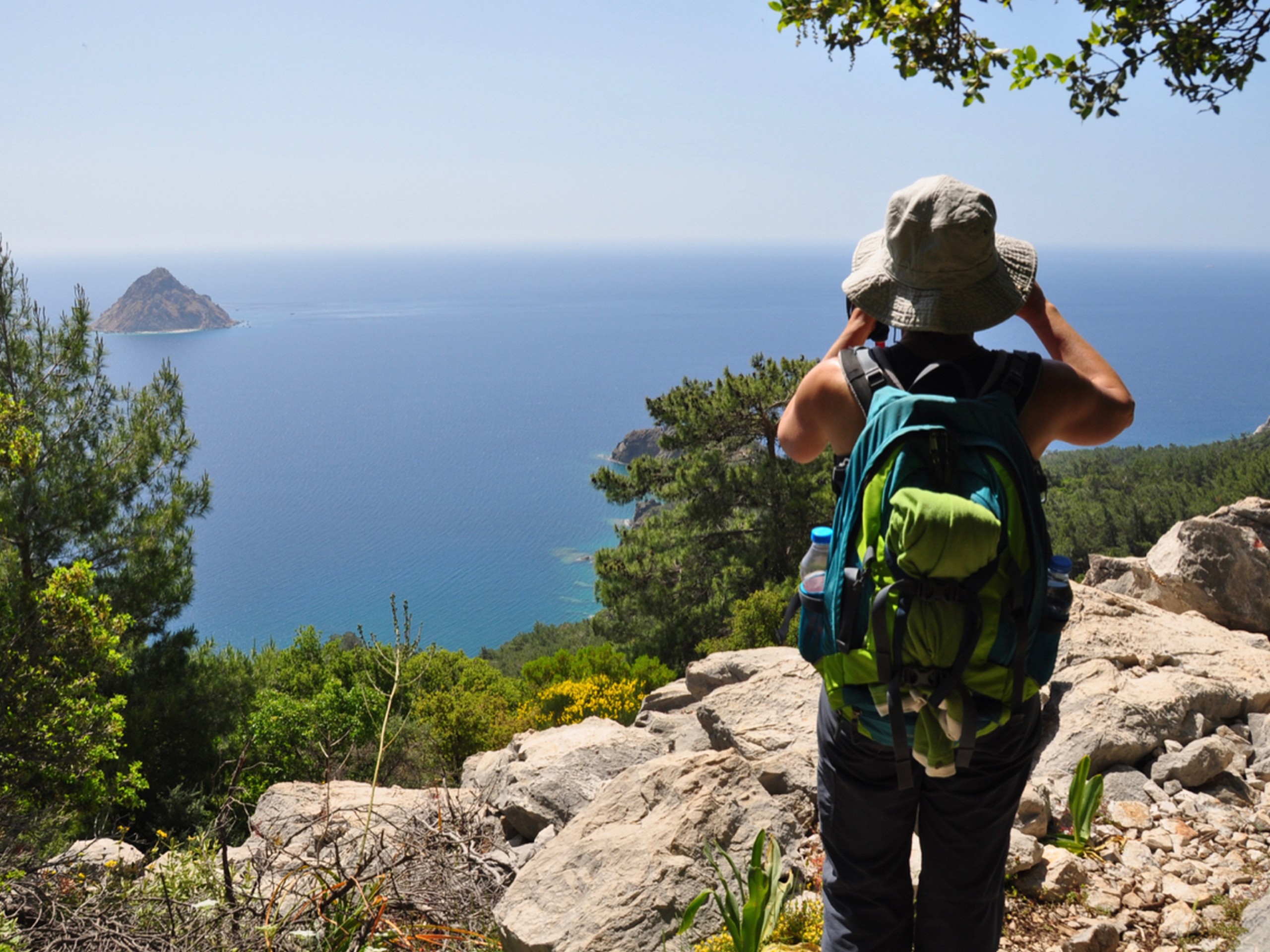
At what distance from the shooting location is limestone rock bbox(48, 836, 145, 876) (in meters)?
2.83


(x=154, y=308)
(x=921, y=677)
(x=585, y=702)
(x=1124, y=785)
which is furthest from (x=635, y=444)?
(x=154, y=308)

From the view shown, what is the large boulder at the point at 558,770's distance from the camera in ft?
12.4

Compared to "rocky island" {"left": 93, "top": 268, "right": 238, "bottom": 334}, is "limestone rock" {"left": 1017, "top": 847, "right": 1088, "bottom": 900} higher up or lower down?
lower down

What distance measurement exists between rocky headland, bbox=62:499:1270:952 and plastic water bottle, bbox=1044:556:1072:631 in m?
1.21

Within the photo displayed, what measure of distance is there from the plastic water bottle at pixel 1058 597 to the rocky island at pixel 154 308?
14751cm

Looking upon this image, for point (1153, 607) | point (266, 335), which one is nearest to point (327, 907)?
point (1153, 607)

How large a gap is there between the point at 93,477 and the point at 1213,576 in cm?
1253

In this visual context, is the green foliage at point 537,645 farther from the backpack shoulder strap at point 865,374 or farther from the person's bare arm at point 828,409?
the backpack shoulder strap at point 865,374

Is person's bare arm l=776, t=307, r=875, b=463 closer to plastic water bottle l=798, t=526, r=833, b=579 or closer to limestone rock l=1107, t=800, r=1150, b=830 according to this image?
plastic water bottle l=798, t=526, r=833, b=579

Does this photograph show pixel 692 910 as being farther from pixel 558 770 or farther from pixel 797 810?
pixel 558 770

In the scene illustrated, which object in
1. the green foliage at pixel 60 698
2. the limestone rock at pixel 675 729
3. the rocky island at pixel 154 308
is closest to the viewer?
the limestone rock at pixel 675 729

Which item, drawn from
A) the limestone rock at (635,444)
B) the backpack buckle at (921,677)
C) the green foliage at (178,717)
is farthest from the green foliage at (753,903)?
the limestone rock at (635,444)

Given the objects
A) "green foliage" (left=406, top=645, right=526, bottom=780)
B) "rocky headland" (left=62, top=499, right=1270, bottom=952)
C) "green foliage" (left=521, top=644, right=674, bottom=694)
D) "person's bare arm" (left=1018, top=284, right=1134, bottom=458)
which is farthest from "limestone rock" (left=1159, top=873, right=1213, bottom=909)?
"green foliage" (left=521, top=644, right=674, bottom=694)

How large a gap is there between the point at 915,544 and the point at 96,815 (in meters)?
9.98
